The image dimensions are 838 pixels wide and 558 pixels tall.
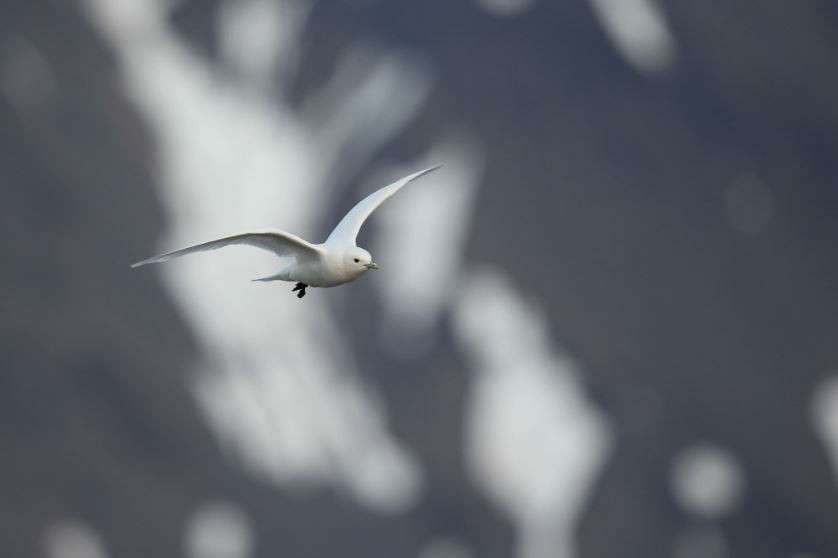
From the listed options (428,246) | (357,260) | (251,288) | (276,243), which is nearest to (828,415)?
(428,246)

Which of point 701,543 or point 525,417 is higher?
point 525,417

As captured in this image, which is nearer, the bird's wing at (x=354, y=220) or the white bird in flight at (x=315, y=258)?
the white bird in flight at (x=315, y=258)

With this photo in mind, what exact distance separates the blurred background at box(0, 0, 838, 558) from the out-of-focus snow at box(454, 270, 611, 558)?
0.28ft

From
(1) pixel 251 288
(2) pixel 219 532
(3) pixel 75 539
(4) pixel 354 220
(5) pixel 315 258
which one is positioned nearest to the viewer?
(5) pixel 315 258

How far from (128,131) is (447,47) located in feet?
27.8

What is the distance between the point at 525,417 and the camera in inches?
1318

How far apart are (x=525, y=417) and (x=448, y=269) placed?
14.9 ft

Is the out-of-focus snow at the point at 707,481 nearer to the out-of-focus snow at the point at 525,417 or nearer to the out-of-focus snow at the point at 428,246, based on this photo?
the out-of-focus snow at the point at 525,417

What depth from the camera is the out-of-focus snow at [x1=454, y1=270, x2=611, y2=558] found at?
107 feet

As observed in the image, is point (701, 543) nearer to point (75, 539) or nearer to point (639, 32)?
point (639, 32)

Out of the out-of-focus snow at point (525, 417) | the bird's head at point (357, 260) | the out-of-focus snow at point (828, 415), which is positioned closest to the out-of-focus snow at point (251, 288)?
the out-of-focus snow at point (525, 417)

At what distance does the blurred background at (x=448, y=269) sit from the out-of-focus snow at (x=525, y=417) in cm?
8

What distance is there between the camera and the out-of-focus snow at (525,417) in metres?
32.5

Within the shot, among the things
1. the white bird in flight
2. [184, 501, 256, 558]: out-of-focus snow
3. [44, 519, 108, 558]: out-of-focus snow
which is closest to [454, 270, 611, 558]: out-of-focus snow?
[184, 501, 256, 558]: out-of-focus snow
